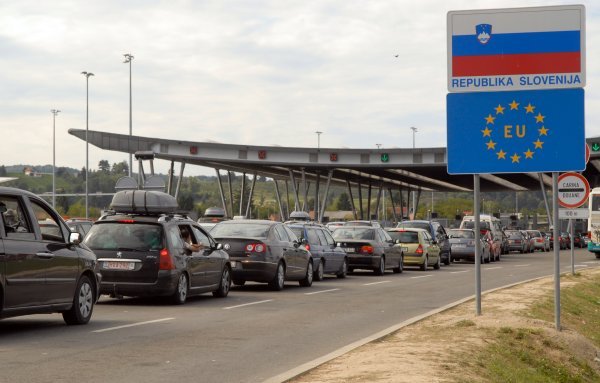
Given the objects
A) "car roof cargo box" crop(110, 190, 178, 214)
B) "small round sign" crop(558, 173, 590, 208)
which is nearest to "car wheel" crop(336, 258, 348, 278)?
"small round sign" crop(558, 173, 590, 208)

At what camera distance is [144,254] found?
18.4m

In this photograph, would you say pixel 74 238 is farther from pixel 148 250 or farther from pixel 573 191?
pixel 573 191

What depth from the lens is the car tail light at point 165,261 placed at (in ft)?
60.2

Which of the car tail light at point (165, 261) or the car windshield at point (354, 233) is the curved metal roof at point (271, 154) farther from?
the car tail light at point (165, 261)

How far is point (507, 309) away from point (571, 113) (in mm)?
4302

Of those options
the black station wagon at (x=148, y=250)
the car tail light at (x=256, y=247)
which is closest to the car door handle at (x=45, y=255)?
the black station wagon at (x=148, y=250)

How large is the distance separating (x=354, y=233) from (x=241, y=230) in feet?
33.8

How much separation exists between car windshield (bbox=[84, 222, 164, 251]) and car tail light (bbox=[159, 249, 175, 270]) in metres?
0.13

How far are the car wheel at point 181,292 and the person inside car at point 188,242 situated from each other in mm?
533

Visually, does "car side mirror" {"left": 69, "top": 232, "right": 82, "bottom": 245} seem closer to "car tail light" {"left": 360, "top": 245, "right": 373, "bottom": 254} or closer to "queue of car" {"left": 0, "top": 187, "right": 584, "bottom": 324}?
"queue of car" {"left": 0, "top": 187, "right": 584, "bottom": 324}

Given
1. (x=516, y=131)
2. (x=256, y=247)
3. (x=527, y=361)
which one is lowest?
(x=527, y=361)

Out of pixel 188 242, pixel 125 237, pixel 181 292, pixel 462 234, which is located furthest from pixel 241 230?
pixel 462 234

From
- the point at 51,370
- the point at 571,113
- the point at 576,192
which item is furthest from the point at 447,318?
the point at 576,192

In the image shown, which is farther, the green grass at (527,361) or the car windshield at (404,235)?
the car windshield at (404,235)
